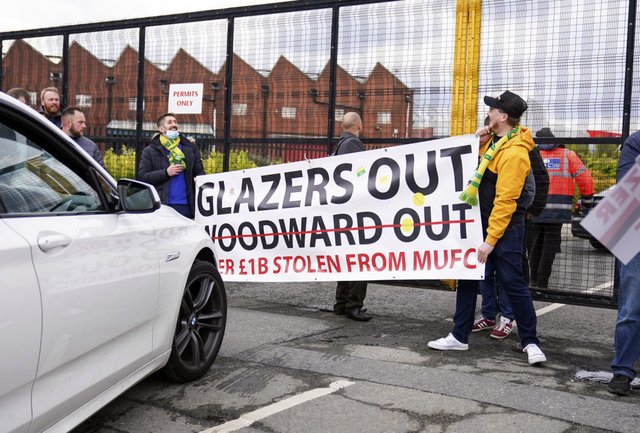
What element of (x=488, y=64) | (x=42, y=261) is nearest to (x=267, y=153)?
(x=488, y=64)

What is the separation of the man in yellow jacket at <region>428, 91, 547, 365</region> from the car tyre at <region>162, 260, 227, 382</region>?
1946 millimetres

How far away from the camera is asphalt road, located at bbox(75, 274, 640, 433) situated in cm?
402

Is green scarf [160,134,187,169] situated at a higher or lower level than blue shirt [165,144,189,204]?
higher

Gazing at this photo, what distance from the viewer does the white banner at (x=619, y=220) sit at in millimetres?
3129

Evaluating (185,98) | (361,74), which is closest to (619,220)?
(361,74)

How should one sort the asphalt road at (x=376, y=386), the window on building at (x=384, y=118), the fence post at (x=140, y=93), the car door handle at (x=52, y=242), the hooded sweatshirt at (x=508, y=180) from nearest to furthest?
the car door handle at (x=52, y=242) → the asphalt road at (x=376, y=386) → the hooded sweatshirt at (x=508, y=180) → the window on building at (x=384, y=118) → the fence post at (x=140, y=93)

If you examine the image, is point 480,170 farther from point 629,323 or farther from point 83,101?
point 83,101

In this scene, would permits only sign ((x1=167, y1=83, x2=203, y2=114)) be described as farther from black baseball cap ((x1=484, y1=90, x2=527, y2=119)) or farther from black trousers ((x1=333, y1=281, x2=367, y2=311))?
black baseball cap ((x1=484, y1=90, x2=527, y2=119))

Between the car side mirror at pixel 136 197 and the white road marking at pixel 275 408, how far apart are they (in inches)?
49.3

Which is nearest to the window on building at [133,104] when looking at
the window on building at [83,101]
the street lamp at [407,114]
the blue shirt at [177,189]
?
the window on building at [83,101]

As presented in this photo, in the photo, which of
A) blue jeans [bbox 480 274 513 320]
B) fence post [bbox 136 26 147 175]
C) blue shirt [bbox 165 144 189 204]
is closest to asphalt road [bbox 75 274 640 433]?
blue jeans [bbox 480 274 513 320]

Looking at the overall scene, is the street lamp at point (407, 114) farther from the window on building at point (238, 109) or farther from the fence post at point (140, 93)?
the fence post at point (140, 93)

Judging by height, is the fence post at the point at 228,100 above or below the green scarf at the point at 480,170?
above

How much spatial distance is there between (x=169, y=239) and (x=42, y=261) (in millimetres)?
1360
